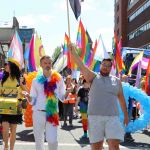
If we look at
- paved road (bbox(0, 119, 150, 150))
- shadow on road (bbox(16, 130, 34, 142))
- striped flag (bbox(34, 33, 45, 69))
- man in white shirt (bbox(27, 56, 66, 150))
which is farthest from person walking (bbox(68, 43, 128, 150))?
striped flag (bbox(34, 33, 45, 69))

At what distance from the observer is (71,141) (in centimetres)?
1062

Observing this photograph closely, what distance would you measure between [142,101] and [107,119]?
5.05 meters

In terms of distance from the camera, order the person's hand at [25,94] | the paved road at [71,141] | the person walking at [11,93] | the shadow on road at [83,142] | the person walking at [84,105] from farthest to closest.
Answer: the person walking at [84,105] → the shadow on road at [83,142] → the paved road at [71,141] → the person walking at [11,93] → the person's hand at [25,94]

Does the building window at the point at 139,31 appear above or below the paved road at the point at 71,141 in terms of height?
above

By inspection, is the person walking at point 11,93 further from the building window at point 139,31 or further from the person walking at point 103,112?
the building window at point 139,31

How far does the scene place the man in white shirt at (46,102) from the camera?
6902 mm

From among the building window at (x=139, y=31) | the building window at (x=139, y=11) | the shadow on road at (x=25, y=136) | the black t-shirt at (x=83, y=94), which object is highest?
the building window at (x=139, y=11)

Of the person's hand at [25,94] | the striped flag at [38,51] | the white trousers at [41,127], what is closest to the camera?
the white trousers at [41,127]

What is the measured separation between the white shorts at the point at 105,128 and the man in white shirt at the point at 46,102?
2.83ft

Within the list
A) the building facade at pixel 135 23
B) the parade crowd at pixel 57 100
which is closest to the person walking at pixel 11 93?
the parade crowd at pixel 57 100

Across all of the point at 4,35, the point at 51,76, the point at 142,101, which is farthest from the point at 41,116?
the point at 4,35

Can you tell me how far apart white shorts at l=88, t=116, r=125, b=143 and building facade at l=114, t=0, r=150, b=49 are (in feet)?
181

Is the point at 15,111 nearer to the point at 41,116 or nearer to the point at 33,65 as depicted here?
the point at 41,116

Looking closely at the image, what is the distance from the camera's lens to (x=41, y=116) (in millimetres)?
6938
